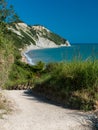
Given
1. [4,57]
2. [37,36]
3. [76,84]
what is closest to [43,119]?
[76,84]

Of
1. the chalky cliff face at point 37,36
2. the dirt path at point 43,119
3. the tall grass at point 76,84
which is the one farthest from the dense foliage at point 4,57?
the chalky cliff face at point 37,36

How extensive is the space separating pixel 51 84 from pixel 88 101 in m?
2.22

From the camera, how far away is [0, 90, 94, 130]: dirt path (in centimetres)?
716

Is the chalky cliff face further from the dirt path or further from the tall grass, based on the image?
the dirt path

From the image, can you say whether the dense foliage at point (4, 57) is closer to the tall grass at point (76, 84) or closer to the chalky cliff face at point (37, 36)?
the tall grass at point (76, 84)

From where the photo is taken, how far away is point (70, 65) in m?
10.6

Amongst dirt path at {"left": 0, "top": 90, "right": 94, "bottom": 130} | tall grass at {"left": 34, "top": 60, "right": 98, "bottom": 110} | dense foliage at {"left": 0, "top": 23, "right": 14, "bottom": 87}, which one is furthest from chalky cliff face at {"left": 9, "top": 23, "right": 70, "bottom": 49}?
dirt path at {"left": 0, "top": 90, "right": 94, "bottom": 130}

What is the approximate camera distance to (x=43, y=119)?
779 centimetres

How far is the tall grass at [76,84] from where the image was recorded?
9133mm

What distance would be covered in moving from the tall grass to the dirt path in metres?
0.46

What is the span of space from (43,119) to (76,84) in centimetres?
233

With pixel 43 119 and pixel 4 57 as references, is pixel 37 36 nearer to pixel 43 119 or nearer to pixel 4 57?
pixel 4 57

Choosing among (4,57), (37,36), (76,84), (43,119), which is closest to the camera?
(43,119)

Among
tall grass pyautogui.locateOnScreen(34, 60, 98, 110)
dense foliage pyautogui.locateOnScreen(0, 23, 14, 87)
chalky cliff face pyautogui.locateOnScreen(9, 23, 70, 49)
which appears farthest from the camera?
chalky cliff face pyautogui.locateOnScreen(9, 23, 70, 49)
